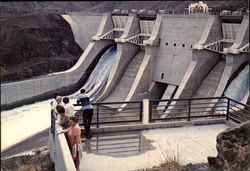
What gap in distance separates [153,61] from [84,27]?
1126cm

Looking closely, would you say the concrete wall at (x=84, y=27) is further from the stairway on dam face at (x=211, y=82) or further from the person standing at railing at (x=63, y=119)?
the person standing at railing at (x=63, y=119)

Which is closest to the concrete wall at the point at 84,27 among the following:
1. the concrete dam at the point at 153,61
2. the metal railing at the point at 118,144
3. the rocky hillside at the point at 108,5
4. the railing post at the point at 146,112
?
the concrete dam at the point at 153,61

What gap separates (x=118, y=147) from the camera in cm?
921

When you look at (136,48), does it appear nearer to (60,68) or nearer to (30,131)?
(60,68)

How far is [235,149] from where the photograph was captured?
17.8ft

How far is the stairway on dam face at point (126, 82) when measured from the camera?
87.9 feet

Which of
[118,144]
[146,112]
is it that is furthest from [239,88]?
[118,144]

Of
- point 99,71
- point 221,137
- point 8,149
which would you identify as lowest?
point 8,149

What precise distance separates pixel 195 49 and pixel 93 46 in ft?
37.7

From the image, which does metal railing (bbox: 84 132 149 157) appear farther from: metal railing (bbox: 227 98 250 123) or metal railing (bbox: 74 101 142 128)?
metal railing (bbox: 227 98 250 123)

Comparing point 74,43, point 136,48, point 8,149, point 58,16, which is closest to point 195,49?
point 136,48

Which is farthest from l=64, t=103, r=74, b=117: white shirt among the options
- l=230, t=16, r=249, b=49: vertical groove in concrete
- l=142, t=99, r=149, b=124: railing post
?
l=230, t=16, r=249, b=49: vertical groove in concrete

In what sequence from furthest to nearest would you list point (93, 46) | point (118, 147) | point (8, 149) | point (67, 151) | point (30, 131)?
point (93, 46) → point (30, 131) → point (8, 149) → point (118, 147) → point (67, 151)

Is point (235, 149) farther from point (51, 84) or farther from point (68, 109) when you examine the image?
point (51, 84)
